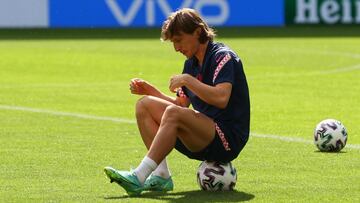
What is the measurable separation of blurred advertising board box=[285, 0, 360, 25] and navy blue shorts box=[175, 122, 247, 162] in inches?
1086

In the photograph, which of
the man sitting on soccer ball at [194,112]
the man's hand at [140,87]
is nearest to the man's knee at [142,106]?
the man sitting on soccer ball at [194,112]

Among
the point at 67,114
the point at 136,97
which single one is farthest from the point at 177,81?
the point at 136,97

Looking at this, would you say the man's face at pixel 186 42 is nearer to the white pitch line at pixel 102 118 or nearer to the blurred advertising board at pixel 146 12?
the white pitch line at pixel 102 118

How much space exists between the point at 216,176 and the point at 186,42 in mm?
1101

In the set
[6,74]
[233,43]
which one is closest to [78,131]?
[6,74]

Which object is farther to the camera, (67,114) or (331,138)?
(67,114)

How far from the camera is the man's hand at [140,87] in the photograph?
10469 mm

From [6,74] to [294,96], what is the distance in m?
6.74

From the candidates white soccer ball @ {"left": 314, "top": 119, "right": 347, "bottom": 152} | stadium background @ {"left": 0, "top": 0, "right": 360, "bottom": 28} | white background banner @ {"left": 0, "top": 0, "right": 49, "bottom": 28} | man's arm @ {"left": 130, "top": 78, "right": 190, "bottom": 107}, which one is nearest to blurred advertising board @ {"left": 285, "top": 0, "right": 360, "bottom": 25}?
stadium background @ {"left": 0, "top": 0, "right": 360, "bottom": 28}

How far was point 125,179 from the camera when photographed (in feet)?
32.5

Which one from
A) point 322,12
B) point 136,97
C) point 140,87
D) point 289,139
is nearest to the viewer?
point 140,87

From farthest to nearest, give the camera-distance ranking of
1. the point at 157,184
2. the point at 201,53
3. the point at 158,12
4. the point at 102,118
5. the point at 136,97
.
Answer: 1. the point at 158,12
2. the point at 136,97
3. the point at 102,118
4. the point at 157,184
5. the point at 201,53

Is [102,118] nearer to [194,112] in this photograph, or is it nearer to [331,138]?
[331,138]

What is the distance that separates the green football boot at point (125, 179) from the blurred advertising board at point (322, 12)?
2796cm
